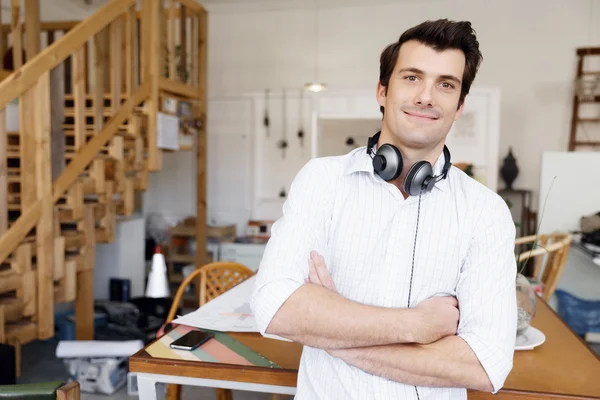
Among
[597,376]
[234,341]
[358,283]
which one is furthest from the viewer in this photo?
[234,341]

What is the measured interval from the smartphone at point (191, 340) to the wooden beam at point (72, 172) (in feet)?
5.30

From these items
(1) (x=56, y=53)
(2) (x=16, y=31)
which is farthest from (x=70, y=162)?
(2) (x=16, y=31)

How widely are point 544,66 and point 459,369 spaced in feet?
18.5

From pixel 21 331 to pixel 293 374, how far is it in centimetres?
208

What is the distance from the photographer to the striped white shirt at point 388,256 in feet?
3.56

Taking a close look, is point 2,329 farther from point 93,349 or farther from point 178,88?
point 178,88

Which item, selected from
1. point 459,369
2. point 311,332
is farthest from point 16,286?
point 459,369

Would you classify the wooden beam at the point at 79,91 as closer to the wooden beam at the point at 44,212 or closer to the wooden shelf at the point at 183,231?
the wooden beam at the point at 44,212

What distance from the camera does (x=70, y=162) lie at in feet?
10.2

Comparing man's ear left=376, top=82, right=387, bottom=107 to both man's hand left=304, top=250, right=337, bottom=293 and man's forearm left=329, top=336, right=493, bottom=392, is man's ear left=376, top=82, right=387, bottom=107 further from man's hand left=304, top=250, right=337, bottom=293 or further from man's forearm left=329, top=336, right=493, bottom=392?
man's forearm left=329, top=336, right=493, bottom=392

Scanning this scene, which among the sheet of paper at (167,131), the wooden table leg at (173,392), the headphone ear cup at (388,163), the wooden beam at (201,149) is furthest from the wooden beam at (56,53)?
the headphone ear cup at (388,163)

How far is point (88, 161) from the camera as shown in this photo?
323 centimetres

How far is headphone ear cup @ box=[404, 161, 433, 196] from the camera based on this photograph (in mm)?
1147

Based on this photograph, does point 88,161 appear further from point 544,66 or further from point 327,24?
point 544,66
